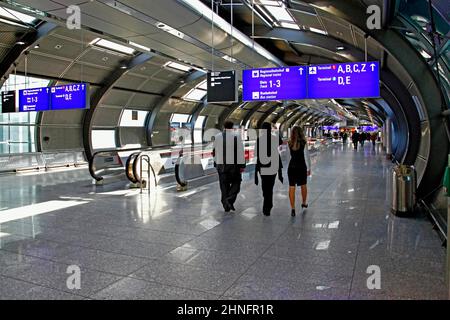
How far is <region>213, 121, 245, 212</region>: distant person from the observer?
7.12 m

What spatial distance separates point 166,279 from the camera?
3844 millimetres

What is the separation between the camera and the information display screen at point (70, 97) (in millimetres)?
13070

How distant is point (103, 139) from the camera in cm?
2478

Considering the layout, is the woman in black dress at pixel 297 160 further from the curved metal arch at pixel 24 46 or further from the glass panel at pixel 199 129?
the glass panel at pixel 199 129

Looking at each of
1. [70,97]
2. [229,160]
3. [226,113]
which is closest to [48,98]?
[70,97]

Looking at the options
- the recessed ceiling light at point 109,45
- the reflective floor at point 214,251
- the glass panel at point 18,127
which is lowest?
the reflective floor at point 214,251

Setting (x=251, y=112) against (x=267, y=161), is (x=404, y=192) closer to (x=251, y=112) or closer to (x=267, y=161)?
(x=267, y=161)

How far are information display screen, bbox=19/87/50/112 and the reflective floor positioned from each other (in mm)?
6843

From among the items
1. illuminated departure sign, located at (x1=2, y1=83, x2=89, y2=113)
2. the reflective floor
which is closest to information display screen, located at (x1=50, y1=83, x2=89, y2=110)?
illuminated departure sign, located at (x1=2, y1=83, x2=89, y2=113)

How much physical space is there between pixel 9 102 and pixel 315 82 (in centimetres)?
1266

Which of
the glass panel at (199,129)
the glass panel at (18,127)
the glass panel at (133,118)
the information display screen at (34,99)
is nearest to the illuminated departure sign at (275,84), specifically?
the information display screen at (34,99)

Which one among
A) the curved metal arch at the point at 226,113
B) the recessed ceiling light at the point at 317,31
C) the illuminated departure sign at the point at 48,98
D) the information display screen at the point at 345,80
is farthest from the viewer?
the curved metal arch at the point at 226,113

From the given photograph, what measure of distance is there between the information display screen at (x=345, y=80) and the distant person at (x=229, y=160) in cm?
315

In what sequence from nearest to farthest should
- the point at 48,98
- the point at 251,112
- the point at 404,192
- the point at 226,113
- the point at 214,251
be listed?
the point at 214,251
the point at 404,192
the point at 48,98
the point at 226,113
the point at 251,112
